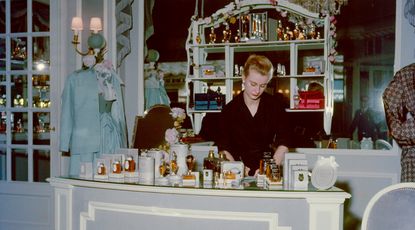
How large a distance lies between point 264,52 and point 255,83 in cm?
232

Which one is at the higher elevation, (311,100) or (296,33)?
(296,33)

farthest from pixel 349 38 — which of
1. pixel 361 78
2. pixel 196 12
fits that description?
pixel 196 12

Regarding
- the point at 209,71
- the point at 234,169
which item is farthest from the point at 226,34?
the point at 234,169

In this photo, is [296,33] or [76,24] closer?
[76,24]

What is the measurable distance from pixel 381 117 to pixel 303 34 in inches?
43.0

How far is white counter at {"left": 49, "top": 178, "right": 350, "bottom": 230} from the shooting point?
2.20m

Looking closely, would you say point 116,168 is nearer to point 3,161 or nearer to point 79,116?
point 79,116

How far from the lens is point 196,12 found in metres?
5.27

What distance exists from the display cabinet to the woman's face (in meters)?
2.08

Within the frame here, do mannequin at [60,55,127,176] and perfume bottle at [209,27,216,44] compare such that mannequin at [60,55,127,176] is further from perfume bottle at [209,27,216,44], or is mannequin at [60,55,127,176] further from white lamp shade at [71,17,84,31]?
perfume bottle at [209,27,216,44]

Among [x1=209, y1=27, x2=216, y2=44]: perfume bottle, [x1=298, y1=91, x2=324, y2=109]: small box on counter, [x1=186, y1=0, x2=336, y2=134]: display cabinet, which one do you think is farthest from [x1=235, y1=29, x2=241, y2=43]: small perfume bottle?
[x1=298, y1=91, x2=324, y2=109]: small box on counter

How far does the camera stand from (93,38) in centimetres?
470

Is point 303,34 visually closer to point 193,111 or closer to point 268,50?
point 268,50

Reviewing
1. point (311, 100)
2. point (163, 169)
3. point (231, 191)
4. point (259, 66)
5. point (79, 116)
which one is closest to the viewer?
point (231, 191)
